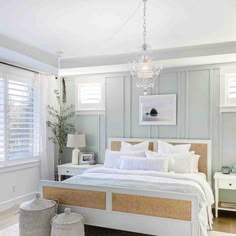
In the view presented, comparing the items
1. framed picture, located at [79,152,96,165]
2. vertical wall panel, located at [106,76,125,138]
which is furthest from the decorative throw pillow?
framed picture, located at [79,152,96,165]

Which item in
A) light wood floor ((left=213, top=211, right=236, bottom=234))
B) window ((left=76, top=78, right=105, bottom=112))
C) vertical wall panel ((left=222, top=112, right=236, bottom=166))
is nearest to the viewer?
light wood floor ((left=213, top=211, right=236, bottom=234))

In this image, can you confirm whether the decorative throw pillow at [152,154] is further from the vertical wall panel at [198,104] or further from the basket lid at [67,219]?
the basket lid at [67,219]

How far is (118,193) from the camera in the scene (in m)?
2.96

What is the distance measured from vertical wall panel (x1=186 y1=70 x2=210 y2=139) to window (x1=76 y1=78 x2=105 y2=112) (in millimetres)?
1823

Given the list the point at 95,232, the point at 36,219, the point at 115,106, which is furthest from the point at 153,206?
the point at 115,106

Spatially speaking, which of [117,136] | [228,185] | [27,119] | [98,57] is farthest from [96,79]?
[228,185]

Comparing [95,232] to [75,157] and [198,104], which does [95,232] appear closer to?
[75,157]

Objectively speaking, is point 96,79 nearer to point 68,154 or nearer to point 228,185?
point 68,154

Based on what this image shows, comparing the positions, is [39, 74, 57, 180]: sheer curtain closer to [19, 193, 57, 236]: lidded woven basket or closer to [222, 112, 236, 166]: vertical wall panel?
[19, 193, 57, 236]: lidded woven basket

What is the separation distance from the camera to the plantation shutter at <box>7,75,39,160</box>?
456 centimetres

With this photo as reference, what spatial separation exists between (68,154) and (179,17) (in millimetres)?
3925

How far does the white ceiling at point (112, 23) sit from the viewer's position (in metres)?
2.69

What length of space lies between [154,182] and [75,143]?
2264 mm

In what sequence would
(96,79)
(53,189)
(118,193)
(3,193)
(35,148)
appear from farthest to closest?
1. (96,79)
2. (35,148)
3. (3,193)
4. (53,189)
5. (118,193)
